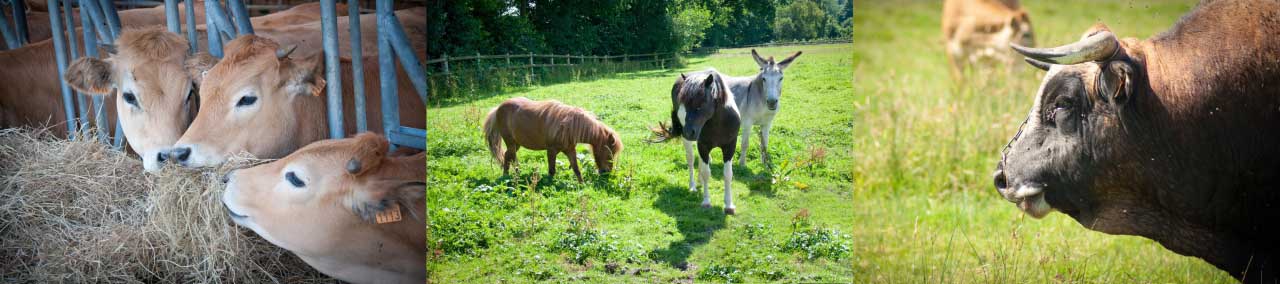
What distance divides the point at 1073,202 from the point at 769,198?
41.6 inches

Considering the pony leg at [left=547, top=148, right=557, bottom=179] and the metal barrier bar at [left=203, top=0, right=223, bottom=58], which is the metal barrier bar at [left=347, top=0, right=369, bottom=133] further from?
the metal barrier bar at [left=203, top=0, right=223, bottom=58]

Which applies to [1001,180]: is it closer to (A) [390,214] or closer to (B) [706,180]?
(B) [706,180]

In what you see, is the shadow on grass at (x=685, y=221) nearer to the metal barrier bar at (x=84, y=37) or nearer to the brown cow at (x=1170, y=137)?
the brown cow at (x=1170, y=137)

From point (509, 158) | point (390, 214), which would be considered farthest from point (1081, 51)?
point (390, 214)

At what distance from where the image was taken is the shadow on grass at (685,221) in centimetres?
308

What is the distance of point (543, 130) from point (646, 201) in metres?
0.51

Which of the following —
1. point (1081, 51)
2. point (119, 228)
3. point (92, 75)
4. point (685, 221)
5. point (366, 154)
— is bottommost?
point (119, 228)

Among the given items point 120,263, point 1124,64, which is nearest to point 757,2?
point 1124,64

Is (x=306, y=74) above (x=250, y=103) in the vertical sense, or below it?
above

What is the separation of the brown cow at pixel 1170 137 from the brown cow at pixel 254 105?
294 cm

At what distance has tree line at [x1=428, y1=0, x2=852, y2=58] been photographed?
3006 millimetres

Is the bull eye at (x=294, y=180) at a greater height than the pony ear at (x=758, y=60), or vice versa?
the pony ear at (x=758, y=60)

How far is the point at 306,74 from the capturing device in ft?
12.4

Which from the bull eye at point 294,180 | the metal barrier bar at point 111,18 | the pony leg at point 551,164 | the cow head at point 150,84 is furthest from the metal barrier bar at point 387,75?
the metal barrier bar at point 111,18
